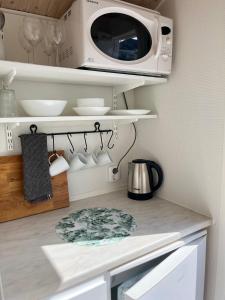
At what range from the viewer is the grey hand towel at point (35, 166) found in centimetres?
121

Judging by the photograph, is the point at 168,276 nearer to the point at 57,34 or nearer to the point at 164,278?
the point at 164,278

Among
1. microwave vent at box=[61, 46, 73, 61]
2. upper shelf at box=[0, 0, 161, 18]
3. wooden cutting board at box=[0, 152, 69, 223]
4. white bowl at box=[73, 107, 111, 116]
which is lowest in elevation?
wooden cutting board at box=[0, 152, 69, 223]

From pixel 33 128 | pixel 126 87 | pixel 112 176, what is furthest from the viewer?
pixel 112 176

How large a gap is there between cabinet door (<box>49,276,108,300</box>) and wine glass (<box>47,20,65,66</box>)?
3.60ft

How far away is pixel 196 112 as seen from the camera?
123cm

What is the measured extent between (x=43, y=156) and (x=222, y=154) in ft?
2.98

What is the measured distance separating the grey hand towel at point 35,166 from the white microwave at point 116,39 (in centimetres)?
43

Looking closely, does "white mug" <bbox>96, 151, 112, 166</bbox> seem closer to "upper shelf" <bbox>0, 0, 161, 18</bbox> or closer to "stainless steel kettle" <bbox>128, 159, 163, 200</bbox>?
"stainless steel kettle" <bbox>128, 159, 163, 200</bbox>

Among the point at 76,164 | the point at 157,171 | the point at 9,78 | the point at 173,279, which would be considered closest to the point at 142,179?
the point at 157,171

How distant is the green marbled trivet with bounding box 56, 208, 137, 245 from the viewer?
102cm

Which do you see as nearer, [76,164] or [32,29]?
[32,29]

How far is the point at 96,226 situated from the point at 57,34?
0.97m

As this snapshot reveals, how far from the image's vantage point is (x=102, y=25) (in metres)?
1.08

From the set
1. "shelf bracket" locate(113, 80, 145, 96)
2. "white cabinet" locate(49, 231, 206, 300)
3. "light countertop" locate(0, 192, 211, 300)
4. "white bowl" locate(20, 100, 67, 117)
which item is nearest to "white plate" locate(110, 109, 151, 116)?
"shelf bracket" locate(113, 80, 145, 96)
